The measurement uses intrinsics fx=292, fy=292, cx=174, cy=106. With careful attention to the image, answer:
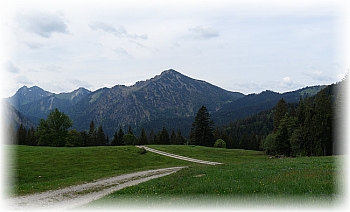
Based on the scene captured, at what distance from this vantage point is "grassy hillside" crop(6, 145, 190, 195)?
3176 centimetres

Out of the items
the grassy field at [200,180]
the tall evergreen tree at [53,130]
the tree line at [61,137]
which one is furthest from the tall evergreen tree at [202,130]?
the grassy field at [200,180]

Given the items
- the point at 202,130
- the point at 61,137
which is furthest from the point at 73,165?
the point at 202,130

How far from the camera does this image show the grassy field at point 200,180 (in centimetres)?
1347

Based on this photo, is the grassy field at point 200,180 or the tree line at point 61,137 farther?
the tree line at point 61,137

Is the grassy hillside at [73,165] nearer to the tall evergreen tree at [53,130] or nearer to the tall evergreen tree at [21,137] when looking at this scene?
the tall evergreen tree at [53,130]

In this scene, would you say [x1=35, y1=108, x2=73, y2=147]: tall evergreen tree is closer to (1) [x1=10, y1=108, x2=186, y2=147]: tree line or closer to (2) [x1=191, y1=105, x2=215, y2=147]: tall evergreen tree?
(1) [x1=10, y1=108, x2=186, y2=147]: tree line

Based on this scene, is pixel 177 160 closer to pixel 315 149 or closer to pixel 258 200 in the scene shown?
pixel 315 149

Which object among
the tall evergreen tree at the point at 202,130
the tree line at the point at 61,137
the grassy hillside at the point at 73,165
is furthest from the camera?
the tall evergreen tree at the point at 202,130

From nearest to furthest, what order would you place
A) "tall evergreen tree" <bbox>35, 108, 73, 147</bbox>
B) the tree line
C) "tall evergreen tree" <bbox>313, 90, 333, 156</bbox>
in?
"tall evergreen tree" <bbox>313, 90, 333, 156</bbox>
"tall evergreen tree" <bbox>35, 108, 73, 147</bbox>
the tree line

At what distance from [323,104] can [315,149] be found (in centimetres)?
1088

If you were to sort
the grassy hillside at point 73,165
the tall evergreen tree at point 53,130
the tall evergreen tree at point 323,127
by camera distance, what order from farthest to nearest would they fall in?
1. the tall evergreen tree at point 53,130
2. the tall evergreen tree at point 323,127
3. the grassy hillside at point 73,165

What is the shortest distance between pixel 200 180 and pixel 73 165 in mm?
32757

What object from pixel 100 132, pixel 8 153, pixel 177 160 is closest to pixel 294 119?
pixel 177 160

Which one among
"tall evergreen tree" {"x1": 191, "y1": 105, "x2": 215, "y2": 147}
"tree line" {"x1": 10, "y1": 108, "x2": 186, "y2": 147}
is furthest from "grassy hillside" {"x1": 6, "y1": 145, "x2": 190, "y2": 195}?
"tall evergreen tree" {"x1": 191, "y1": 105, "x2": 215, "y2": 147}
